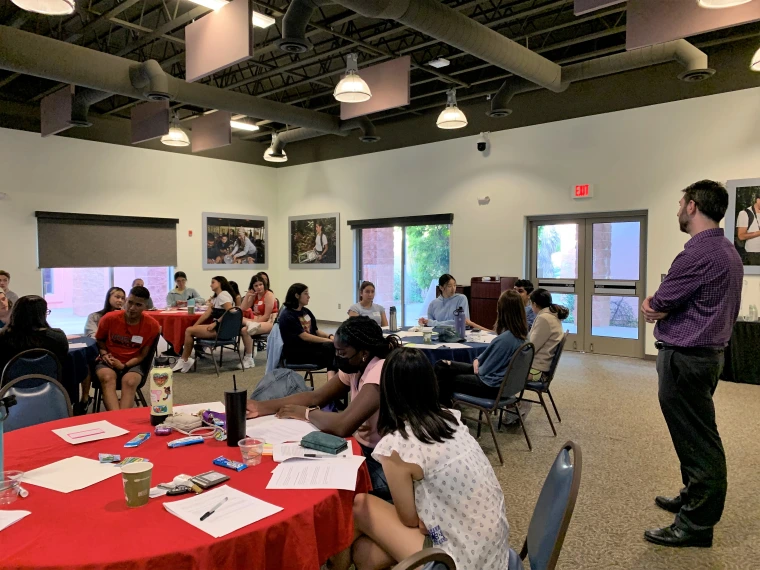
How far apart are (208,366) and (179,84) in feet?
13.0

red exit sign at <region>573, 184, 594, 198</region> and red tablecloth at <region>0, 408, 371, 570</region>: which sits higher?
red exit sign at <region>573, 184, 594, 198</region>

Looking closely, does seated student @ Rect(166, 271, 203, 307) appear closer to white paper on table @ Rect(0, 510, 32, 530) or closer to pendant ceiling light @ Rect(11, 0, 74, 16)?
pendant ceiling light @ Rect(11, 0, 74, 16)

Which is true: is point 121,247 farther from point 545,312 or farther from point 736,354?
point 736,354

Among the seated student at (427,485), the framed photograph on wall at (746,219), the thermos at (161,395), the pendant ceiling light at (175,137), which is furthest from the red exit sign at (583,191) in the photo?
the thermos at (161,395)

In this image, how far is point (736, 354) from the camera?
249 inches

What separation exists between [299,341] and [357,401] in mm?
2989

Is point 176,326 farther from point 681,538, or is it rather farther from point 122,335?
point 681,538

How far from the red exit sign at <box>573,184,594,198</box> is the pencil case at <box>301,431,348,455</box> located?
7296mm

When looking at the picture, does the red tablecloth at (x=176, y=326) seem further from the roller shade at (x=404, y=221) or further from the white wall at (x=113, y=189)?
the roller shade at (x=404, y=221)

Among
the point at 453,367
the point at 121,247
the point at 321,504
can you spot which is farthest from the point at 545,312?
the point at 121,247

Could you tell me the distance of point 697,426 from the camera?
8.33 feet

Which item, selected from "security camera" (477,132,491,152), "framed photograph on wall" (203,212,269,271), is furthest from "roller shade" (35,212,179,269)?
"security camera" (477,132,491,152)

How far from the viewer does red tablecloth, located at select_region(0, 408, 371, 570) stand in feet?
3.99

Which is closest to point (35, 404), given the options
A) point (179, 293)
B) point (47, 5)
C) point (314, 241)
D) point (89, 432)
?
point (89, 432)
